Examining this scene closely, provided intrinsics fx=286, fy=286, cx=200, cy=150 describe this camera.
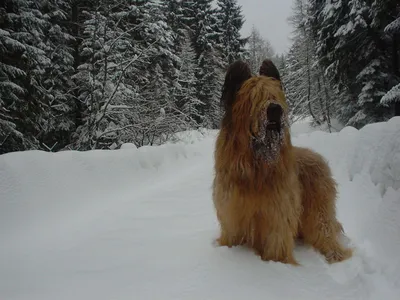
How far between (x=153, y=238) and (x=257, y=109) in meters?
1.71

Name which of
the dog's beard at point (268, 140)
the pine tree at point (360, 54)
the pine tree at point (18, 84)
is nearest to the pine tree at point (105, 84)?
the pine tree at point (18, 84)

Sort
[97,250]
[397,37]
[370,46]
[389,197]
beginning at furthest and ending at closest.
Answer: [370,46] < [397,37] < [389,197] < [97,250]

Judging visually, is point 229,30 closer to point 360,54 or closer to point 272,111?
point 360,54

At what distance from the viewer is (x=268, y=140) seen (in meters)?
2.42

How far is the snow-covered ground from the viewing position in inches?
82.0

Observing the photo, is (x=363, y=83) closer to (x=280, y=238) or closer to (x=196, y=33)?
(x=280, y=238)

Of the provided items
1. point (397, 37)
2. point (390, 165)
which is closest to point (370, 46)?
point (397, 37)

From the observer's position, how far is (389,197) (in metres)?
3.13

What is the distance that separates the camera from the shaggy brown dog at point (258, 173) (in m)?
2.46

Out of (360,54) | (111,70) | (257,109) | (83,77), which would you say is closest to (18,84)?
(83,77)

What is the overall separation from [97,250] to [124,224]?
2.41 ft

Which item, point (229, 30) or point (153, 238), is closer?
point (153, 238)

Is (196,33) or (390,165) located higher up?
(196,33)

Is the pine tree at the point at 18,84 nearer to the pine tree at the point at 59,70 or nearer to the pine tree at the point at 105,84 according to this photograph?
the pine tree at the point at 105,84
